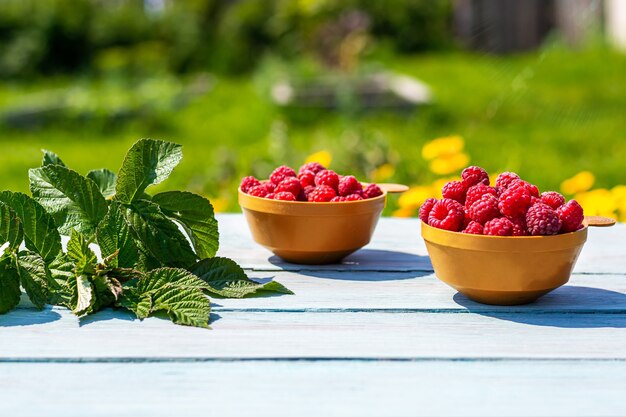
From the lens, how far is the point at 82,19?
9.25 metres

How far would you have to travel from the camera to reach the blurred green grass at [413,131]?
12.3 feet

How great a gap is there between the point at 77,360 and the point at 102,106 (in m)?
5.37

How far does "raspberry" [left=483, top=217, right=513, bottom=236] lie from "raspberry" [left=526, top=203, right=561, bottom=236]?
26 mm

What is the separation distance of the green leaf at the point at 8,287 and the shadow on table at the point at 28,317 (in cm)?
1

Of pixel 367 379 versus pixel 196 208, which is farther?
pixel 196 208

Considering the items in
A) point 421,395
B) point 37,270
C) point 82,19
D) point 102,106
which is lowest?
point 421,395

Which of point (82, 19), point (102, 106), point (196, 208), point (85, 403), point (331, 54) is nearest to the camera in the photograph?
point (85, 403)

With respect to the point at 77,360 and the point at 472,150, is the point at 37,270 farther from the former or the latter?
the point at 472,150

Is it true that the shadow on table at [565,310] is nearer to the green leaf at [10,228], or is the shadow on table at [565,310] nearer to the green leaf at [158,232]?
the green leaf at [158,232]

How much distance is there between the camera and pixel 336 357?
1.06 m

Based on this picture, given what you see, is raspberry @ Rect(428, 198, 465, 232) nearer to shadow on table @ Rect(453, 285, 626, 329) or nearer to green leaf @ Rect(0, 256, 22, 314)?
shadow on table @ Rect(453, 285, 626, 329)

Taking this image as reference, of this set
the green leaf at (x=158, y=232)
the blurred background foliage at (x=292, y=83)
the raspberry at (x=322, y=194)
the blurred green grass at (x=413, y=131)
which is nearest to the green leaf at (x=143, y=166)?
the green leaf at (x=158, y=232)

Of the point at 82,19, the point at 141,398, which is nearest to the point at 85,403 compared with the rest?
the point at 141,398

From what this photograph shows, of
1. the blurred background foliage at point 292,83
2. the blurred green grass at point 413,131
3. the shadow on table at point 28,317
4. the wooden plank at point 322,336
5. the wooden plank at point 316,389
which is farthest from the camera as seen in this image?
the blurred background foliage at point 292,83
